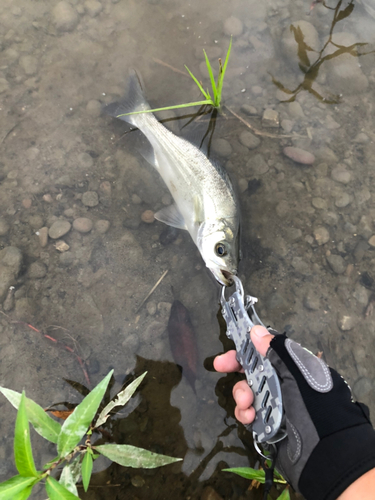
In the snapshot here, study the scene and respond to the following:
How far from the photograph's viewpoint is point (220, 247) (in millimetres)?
3129

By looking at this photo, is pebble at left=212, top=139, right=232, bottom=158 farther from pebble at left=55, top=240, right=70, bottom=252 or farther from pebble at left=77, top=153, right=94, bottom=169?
pebble at left=55, top=240, right=70, bottom=252

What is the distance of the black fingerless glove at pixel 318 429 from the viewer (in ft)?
6.29

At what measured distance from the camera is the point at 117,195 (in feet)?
12.1

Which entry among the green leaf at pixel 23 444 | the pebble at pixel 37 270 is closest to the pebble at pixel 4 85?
the pebble at pixel 37 270

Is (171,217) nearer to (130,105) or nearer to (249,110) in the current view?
(130,105)

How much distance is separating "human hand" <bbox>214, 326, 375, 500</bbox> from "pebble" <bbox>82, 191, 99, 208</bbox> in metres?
2.46

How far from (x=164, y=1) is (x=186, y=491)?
19.5 feet

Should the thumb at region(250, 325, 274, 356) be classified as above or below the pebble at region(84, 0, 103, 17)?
below

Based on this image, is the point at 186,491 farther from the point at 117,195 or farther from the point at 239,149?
the point at 239,149

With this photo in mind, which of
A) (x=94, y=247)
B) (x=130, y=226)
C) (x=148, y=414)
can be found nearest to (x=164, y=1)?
(x=130, y=226)

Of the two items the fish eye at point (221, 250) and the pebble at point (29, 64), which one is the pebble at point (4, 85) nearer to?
the pebble at point (29, 64)

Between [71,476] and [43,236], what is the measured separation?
2315mm

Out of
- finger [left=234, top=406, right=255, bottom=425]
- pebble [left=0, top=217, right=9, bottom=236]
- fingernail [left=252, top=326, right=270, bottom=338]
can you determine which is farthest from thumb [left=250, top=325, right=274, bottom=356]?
pebble [left=0, top=217, right=9, bottom=236]

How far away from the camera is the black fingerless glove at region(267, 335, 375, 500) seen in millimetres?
1918
